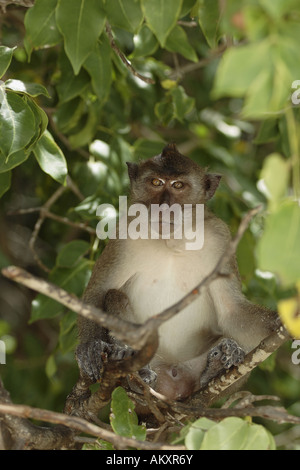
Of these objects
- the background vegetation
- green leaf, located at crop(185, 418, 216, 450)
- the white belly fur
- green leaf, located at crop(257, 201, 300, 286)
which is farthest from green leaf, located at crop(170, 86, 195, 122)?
green leaf, located at crop(257, 201, 300, 286)

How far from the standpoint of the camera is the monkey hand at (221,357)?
3732 mm

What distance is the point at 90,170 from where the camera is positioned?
460 cm

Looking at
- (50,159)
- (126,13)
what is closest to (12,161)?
(50,159)

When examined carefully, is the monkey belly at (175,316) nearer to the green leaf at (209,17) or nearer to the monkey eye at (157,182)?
the monkey eye at (157,182)

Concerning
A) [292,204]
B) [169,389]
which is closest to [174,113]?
[169,389]

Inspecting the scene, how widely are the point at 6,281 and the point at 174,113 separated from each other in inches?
126

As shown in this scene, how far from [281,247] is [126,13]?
177cm

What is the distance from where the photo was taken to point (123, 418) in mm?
2936

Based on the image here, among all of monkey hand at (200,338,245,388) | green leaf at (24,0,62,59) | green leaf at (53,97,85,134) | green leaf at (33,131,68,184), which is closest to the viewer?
green leaf at (24,0,62,59)

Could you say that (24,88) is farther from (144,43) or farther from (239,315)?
(239,315)

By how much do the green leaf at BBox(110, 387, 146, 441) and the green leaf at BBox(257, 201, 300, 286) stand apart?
150 cm

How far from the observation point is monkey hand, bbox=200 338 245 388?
147 inches

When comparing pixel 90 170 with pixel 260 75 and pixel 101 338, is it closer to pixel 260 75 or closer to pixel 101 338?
pixel 101 338

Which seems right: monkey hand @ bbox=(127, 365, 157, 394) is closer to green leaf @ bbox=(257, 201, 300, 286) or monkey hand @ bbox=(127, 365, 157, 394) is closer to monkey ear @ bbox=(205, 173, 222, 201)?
monkey ear @ bbox=(205, 173, 222, 201)
